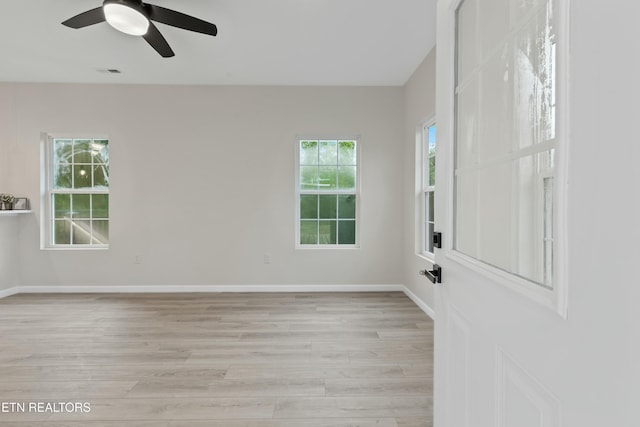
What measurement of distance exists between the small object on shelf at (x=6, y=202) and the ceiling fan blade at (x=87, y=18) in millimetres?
2922

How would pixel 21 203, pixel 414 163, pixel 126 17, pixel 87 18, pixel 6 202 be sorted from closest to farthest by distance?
pixel 126 17 < pixel 87 18 < pixel 414 163 < pixel 6 202 < pixel 21 203

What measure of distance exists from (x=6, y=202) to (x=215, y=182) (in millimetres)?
2607

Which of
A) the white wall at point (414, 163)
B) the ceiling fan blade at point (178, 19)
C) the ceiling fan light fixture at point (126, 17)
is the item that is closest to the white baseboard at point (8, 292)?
the ceiling fan light fixture at point (126, 17)

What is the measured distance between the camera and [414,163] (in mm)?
Answer: 3951

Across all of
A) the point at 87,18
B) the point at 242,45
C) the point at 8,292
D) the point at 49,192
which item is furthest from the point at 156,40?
the point at 8,292

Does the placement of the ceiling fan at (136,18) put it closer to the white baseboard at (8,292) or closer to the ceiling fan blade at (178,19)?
the ceiling fan blade at (178,19)

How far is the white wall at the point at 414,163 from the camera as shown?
3.46 m

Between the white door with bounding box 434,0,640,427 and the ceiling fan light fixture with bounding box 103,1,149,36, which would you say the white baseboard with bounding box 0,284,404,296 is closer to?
the ceiling fan light fixture with bounding box 103,1,149,36

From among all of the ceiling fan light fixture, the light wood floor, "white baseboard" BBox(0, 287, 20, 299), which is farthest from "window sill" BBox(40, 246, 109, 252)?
the ceiling fan light fixture

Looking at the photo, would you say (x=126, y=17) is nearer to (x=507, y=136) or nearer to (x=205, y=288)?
(x=507, y=136)

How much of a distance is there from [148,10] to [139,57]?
1429 millimetres

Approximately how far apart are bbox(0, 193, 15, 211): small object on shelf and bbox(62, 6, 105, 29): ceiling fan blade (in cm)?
292

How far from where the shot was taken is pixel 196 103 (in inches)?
171

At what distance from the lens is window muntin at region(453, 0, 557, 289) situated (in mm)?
685
